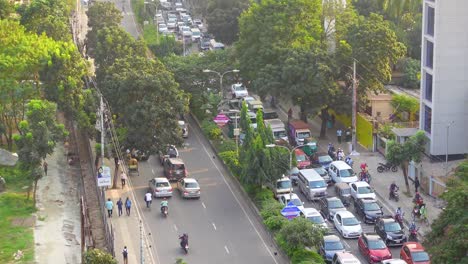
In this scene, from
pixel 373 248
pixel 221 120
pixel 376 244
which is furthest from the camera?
pixel 221 120

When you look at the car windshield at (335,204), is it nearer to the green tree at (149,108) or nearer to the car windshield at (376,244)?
the car windshield at (376,244)

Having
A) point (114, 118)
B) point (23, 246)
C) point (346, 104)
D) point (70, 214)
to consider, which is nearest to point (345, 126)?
point (346, 104)

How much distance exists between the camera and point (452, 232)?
42.5 meters

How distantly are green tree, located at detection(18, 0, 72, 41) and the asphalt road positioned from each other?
20899 mm

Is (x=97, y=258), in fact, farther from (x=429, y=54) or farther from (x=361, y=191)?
(x=429, y=54)

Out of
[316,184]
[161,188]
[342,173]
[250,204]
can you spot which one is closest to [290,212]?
[250,204]

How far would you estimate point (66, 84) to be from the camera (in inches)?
→ 2958

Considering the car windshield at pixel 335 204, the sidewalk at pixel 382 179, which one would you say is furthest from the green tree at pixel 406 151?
the car windshield at pixel 335 204

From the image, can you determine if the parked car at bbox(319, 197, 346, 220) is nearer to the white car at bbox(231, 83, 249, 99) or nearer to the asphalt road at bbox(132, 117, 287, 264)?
the asphalt road at bbox(132, 117, 287, 264)

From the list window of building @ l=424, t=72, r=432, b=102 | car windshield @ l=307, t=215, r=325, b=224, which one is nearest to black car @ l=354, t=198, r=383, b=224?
car windshield @ l=307, t=215, r=325, b=224

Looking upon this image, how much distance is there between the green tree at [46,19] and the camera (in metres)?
91.2

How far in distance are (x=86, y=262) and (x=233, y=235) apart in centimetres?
1132

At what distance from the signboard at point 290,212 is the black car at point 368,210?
4155 millimetres

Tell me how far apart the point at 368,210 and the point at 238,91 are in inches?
1268
